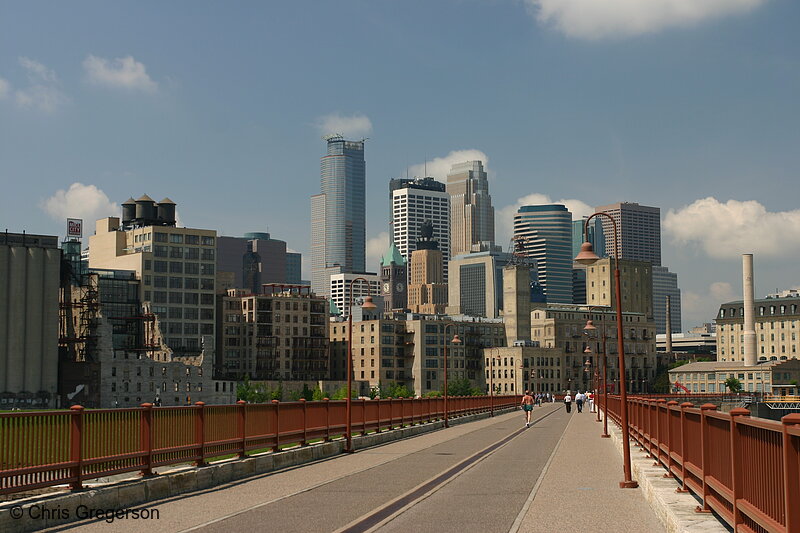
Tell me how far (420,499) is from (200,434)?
5.78 meters

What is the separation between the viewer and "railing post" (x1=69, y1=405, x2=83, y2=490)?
17344mm

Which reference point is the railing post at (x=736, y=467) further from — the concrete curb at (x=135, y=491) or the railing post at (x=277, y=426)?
the railing post at (x=277, y=426)

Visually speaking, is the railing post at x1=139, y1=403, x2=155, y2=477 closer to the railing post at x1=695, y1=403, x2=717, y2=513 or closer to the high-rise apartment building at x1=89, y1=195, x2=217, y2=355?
the railing post at x1=695, y1=403, x2=717, y2=513

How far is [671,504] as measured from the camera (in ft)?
51.0

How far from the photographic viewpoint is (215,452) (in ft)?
78.4

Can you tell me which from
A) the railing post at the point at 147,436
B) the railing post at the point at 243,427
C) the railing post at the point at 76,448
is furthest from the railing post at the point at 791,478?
the railing post at the point at 243,427

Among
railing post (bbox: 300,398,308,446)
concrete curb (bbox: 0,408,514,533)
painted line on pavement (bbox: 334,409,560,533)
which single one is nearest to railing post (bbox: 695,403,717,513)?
painted line on pavement (bbox: 334,409,560,533)

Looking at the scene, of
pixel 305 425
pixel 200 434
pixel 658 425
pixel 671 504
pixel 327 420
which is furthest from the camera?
pixel 327 420

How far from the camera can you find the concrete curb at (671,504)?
43.2 ft

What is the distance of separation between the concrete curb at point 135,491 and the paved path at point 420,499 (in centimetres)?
33

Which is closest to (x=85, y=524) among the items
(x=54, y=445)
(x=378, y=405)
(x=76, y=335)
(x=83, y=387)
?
(x=54, y=445)

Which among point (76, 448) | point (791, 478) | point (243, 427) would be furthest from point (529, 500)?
point (791, 478)

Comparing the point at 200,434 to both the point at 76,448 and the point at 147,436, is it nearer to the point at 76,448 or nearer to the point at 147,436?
the point at 147,436

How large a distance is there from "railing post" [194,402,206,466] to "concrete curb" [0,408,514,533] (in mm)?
306
